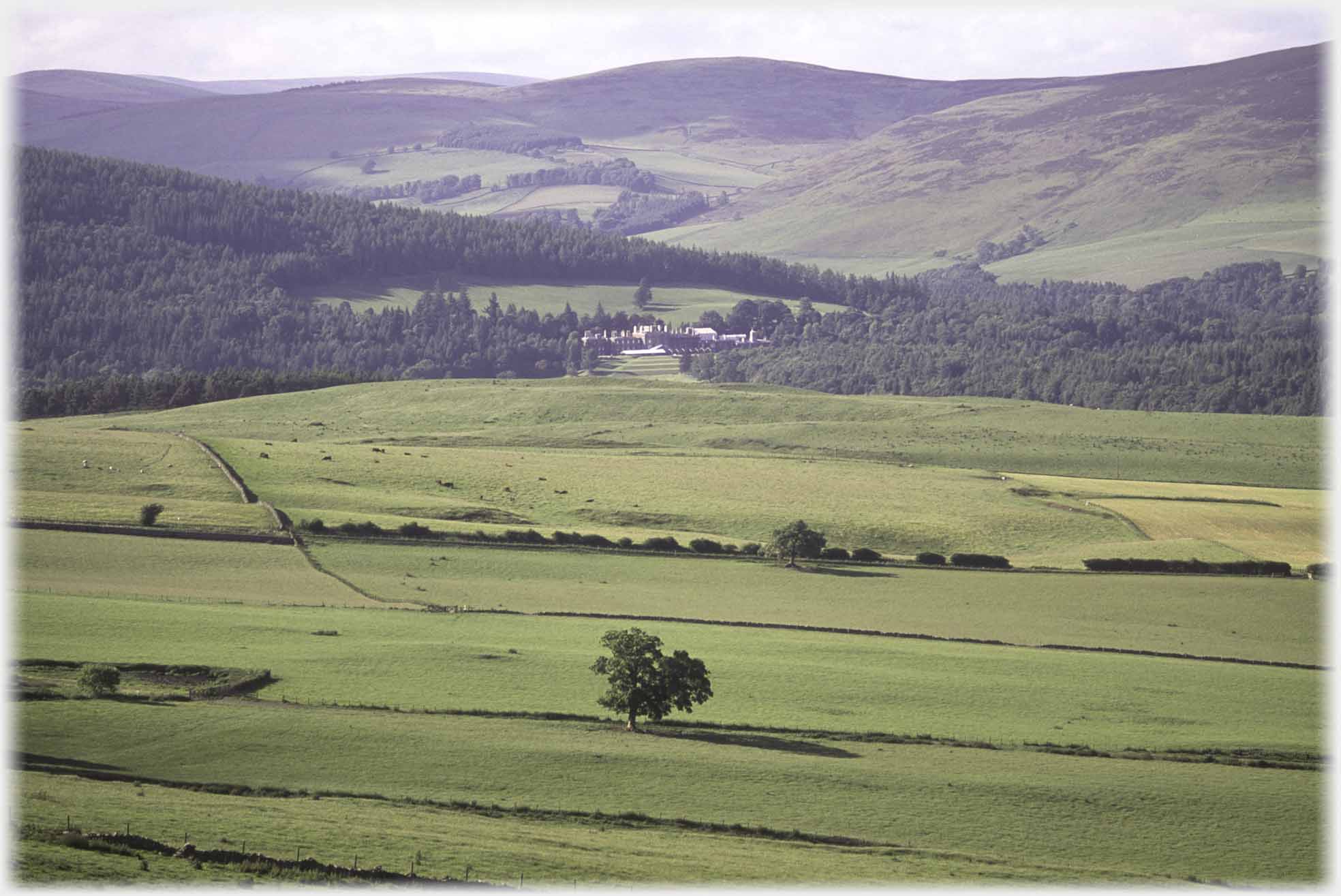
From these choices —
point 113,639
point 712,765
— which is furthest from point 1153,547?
point 113,639

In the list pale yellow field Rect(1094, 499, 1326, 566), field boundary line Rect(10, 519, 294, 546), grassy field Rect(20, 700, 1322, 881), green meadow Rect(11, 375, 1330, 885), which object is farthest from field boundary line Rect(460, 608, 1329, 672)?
pale yellow field Rect(1094, 499, 1326, 566)

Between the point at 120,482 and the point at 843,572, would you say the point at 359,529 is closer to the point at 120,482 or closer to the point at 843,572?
the point at 120,482

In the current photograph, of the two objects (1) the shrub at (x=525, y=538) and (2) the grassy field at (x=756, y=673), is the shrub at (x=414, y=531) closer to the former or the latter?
(1) the shrub at (x=525, y=538)

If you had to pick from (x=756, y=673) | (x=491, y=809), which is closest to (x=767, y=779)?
(x=491, y=809)

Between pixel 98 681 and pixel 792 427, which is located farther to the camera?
pixel 792 427

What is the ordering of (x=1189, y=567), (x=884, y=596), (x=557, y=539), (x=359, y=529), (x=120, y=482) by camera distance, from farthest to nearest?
1. (x=120, y=482)
2. (x=557, y=539)
3. (x=359, y=529)
4. (x=1189, y=567)
5. (x=884, y=596)

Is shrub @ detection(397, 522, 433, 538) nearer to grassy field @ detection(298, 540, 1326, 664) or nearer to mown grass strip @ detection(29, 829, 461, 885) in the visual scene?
grassy field @ detection(298, 540, 1326, 664)

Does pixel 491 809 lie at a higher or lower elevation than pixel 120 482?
lower
